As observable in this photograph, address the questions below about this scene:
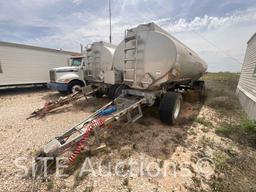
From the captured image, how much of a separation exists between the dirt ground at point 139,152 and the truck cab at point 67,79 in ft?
9.72

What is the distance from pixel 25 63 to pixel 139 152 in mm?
11657

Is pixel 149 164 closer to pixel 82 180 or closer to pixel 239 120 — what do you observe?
pixel 82 180

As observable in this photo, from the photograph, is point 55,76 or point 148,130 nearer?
point 148,130

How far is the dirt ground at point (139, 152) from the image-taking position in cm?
247

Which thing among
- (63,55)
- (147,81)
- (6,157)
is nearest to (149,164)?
(147,81)

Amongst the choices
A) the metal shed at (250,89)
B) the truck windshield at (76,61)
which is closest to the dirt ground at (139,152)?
the metal shed at (250,89)

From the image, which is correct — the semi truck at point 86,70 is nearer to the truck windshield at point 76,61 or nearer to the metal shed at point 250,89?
the truck windshield at point 76,61

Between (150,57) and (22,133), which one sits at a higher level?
(150,57)

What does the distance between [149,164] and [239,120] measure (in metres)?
4.58

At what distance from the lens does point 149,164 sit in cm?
297

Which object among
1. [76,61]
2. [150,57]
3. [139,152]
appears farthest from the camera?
[76,61]

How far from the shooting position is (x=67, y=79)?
8.46 meters

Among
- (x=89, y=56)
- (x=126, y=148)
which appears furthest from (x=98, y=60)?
(x=126, y=148)

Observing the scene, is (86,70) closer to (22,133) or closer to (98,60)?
(98,60)
